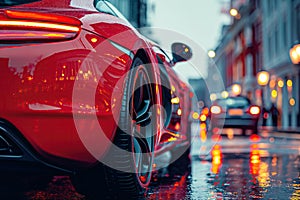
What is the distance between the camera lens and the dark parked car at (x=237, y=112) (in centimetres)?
1770

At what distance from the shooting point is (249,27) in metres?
52.5

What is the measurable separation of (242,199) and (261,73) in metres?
21.5

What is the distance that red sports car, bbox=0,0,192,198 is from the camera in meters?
2.86

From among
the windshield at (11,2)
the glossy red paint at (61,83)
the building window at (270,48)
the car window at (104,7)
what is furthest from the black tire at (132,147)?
the building window at (270,48)

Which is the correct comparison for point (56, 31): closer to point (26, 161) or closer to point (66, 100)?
point (66, 100)

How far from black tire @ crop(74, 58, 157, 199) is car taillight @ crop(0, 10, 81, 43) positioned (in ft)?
1.62

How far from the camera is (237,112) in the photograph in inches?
705

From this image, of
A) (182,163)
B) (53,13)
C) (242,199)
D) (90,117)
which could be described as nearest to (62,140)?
(90,117)

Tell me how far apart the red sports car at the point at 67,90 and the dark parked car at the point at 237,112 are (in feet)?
48.0

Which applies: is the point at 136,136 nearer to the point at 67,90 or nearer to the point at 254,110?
the point at 67,90

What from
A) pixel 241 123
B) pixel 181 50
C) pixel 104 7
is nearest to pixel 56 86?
pixel 104 7

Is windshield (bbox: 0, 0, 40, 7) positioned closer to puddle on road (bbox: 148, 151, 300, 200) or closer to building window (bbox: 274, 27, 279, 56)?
puddle on road (bbox: 148, 151, 300, 200)

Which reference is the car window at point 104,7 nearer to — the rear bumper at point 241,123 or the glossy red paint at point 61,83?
the glossy red paint at point 61,83

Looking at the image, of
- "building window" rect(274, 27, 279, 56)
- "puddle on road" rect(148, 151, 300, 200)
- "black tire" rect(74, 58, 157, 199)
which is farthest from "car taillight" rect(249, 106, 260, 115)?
"building window" rect(274, 27, 279, 56)
